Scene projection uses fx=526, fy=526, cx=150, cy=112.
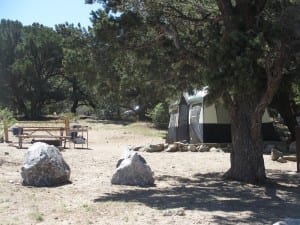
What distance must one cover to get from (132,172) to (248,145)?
2621mm

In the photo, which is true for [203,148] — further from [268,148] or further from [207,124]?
[268,148]

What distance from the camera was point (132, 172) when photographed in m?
10.9

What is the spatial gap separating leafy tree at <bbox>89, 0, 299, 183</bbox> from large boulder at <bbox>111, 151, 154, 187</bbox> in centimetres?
207

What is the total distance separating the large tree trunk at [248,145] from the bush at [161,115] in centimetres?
2185

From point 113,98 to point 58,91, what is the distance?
3671 centimetres

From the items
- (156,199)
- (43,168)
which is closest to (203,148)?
(43,168)

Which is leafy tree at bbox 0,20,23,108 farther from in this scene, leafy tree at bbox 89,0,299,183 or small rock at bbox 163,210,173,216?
small rock at bbox 163,210,173,216

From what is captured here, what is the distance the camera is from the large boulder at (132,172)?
10.8 m

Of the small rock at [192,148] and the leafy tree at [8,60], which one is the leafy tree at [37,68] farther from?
the small rock at [192,148]

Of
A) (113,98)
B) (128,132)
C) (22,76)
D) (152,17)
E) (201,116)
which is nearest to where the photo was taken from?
(152,17)

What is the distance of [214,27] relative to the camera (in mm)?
11570

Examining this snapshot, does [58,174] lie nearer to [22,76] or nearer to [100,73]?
[100,73]

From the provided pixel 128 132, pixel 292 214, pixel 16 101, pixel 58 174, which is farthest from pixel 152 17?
pixel 16 101

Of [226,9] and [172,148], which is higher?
[226,9]
